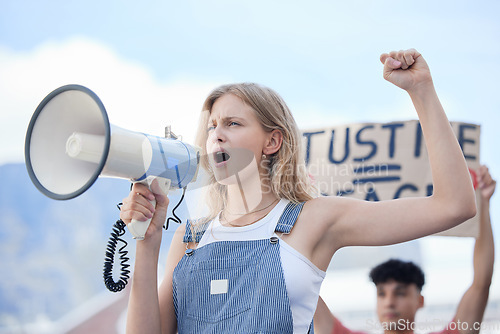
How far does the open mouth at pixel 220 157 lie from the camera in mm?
1289

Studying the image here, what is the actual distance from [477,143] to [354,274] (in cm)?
100

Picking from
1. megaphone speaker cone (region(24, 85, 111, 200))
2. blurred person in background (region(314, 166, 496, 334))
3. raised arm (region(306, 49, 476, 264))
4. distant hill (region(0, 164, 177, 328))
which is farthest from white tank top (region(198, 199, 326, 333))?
distant hill (region(0, 164, 177, 328))

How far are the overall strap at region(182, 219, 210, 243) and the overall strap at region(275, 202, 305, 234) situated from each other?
226mm

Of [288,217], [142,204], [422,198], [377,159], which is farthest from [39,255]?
[422,198]

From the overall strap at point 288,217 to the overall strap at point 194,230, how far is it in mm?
226

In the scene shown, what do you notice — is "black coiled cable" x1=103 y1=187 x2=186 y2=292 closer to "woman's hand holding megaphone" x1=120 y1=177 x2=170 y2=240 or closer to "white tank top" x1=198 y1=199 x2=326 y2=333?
"woman's hand holding megaphone" x1=120 y1=177 x2=170 y2=240

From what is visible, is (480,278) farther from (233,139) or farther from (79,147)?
(79,147)

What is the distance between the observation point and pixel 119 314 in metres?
3.42

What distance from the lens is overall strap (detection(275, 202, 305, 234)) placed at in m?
1.25

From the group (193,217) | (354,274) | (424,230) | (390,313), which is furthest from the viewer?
(354,274)

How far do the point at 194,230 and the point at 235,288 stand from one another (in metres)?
0.24

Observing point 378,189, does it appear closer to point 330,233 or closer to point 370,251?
point 370,251

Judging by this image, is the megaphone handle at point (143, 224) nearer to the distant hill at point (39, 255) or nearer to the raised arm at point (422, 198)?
the raised arm at point (422, 198)

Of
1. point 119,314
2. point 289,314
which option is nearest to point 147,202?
point 289,314
